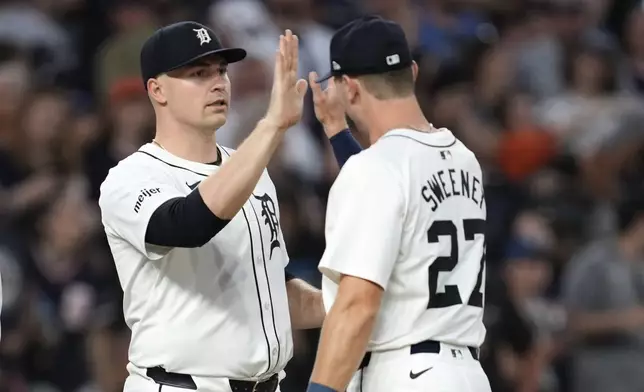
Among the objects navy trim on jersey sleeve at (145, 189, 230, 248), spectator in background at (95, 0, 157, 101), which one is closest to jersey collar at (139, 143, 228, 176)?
navy trim on jersey sleeve at (145, 189, 230, 248)

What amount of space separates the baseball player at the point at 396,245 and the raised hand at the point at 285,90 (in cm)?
24

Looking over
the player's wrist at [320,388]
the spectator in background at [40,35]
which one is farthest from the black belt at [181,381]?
the spectator in background at [40,35]

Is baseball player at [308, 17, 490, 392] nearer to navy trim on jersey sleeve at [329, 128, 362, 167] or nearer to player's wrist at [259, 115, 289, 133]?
player's wrist at [259, 115, 289, 133]

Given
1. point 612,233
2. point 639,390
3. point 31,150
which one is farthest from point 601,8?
point 31,150

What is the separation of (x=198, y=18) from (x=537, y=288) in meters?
3.45

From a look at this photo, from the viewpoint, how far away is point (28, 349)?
25.5 ft

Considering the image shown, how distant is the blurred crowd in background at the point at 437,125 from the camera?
783cm

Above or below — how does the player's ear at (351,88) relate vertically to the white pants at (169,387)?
above

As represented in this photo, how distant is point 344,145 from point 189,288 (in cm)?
92

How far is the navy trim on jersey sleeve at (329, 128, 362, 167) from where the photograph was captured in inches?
206

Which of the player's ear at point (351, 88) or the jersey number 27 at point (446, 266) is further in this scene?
the player's ear at point (351, 88)

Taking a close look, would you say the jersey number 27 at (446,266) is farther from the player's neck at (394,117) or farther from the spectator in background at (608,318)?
the spectator in background at (608,318)

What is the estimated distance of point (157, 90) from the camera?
16.3 feet

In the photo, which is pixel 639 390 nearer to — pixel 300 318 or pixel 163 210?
pixel 300 318
